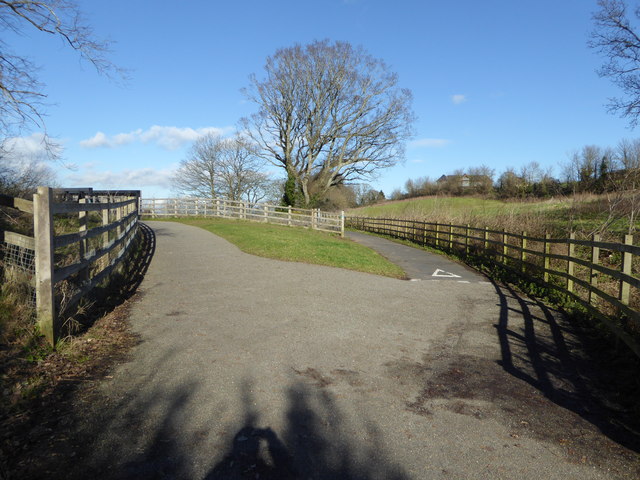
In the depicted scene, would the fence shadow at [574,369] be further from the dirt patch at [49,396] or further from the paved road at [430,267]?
the paved road at [430,267]

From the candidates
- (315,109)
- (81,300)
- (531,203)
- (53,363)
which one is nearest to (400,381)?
(53,363)

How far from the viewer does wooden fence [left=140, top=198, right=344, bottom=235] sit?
29859mm

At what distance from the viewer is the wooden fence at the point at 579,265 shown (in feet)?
20.3

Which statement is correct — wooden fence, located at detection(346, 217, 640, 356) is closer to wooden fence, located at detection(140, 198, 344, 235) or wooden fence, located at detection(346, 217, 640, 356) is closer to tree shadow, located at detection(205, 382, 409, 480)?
tree shadow, located at detection(205, 382, 409, 480)

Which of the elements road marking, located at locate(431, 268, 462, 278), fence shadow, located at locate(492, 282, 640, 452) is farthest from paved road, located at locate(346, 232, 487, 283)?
fence shadow, located at locate(492, 282, 640, 452)

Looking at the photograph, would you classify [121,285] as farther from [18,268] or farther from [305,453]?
[305,453]

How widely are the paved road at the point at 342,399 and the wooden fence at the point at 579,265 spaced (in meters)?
0.81

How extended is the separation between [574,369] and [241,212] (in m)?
29.0

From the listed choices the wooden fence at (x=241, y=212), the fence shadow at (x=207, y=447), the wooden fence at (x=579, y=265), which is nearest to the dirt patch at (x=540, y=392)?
the wooden fence at (x=579, y=265)

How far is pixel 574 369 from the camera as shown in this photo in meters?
5.48

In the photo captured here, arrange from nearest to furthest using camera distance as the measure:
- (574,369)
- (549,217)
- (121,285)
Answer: (574,369)
(121,285)
(549,217)

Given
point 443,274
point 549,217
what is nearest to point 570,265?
point 443,274

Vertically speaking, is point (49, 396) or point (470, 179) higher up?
point (470, 179)

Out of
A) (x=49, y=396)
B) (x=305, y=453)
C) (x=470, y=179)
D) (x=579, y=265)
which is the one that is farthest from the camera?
(x=470, y=179)
